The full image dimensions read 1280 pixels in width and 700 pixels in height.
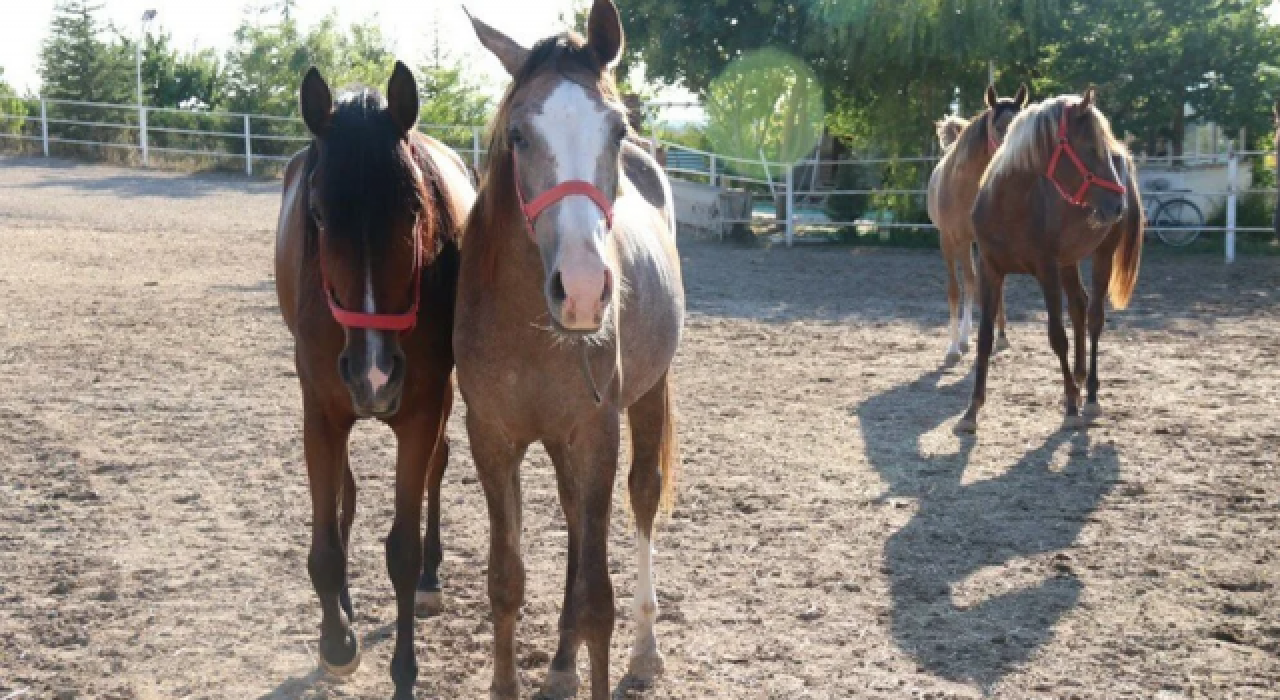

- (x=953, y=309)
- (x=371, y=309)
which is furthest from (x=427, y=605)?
(x=953, y=309)

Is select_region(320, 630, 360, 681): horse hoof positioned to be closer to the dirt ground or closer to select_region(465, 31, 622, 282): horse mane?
the dirt ground

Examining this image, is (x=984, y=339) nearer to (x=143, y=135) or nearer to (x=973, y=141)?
Result: (x=973, y=141)

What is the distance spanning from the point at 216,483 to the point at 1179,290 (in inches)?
404

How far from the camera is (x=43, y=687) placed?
11.6 feet

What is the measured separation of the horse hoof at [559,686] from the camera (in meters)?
3.66

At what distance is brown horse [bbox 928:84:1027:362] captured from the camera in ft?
30.0

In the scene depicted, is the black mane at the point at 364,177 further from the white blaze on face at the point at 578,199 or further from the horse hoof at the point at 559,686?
the horse hoof at the point at 559,686

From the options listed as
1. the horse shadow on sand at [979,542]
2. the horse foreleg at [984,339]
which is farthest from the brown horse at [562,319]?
the horse foreleg at [984,339]

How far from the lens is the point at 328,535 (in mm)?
3629

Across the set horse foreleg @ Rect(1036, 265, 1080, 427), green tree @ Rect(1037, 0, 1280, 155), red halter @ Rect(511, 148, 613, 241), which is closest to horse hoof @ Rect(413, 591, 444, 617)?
red halter @ Rect(511, 148, 613, 241)

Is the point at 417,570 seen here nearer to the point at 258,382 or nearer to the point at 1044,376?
the point at 258,382

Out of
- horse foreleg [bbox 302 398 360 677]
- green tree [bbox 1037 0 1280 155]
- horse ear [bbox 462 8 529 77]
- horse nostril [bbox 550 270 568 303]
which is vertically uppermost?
green tree [bbox 1037 0 1280 155]

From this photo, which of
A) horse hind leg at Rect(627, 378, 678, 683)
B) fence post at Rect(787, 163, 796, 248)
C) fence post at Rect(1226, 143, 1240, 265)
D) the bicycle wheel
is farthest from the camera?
fence post at Rect(787, 163, 796, 248)

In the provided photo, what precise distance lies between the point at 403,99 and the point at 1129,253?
602 centimetres
